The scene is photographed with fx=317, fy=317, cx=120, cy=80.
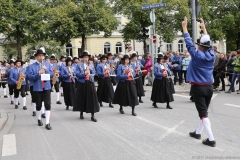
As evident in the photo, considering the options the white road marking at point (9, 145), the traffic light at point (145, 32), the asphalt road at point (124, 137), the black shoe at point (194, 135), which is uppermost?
the traffic light at point (145, 32)

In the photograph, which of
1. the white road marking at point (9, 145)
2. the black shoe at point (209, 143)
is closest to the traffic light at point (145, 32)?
the white road marking at point (9, 145)

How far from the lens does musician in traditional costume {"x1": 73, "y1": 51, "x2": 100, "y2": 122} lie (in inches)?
361

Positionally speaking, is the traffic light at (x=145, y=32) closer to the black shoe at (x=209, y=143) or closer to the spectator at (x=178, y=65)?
the spectator at (x=178, y=65)

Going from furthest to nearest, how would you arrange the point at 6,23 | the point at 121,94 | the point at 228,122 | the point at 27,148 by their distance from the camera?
the point at 6,23, the point at 121,94, the point at 228,122, the point at 27,148

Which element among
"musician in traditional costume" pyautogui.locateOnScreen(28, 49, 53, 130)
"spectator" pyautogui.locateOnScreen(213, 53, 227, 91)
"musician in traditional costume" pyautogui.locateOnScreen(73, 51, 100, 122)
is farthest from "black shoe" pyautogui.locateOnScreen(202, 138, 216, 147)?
"spectator" pyautogui.locateOnScreen(213, 53, 227, 91)

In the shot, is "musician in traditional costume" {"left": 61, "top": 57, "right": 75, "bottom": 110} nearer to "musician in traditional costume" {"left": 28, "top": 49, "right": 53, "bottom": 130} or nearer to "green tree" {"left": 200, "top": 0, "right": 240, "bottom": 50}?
"musician in traditional costume" {"left": 28, "top": 49, "right": 53, "bottom": 130}

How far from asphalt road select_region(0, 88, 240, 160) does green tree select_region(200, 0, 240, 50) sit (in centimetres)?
2783

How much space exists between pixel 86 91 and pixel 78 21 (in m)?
23.7

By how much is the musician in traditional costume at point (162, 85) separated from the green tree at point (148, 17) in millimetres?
19163

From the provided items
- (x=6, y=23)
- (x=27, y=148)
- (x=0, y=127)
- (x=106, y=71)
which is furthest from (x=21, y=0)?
(x=27, y=148)

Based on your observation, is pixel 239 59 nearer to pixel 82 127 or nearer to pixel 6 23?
pixel 82 127

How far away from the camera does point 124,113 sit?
10219 millimetres

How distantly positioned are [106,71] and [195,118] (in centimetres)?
391

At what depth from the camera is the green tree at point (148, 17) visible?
29.9 metres
